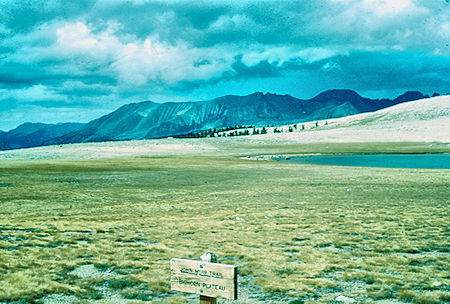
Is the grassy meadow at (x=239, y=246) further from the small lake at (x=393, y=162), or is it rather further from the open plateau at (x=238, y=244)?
the small lake at (x=393, y=162)

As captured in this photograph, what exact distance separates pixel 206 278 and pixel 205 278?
0.07ft

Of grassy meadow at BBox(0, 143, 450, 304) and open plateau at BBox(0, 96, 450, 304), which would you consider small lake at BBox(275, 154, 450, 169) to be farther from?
grassy meadow at BBox(0, 143, 450, 304)

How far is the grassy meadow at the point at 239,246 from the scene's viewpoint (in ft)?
38.7

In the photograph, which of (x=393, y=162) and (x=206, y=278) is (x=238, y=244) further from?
(x=393, y=162)

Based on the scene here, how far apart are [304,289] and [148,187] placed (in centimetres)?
3416

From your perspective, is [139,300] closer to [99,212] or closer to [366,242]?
[366,242]

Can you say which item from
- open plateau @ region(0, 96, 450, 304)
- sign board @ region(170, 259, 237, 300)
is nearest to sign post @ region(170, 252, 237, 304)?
sign board @ region(170, 259, 237, 300)

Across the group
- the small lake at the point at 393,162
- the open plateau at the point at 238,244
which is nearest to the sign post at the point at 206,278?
the open plateau at the point at 238,244

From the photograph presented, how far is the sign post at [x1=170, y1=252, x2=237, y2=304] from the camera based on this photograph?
7347 millimetres

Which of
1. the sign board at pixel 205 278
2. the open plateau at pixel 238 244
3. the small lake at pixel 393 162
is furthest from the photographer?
the small lake at pixel 393 162

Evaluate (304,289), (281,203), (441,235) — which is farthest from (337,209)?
(304,289)

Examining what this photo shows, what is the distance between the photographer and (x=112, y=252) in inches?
634

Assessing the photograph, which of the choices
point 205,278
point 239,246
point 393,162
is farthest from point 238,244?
point 393,162

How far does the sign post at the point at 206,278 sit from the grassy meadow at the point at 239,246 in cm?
376
